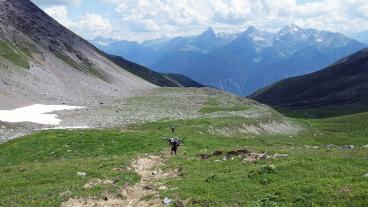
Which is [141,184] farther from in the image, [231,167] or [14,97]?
[14,97]

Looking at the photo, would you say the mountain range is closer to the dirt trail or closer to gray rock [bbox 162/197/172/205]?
the dirt trail

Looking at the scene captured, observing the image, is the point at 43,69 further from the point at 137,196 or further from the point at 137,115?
the point at 137,196

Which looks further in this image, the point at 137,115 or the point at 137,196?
the point at 137,115

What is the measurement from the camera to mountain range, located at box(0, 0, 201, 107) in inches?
4764

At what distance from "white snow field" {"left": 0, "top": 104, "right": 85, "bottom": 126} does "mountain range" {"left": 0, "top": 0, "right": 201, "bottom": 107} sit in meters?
5.53

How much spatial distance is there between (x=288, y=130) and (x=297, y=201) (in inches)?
3399

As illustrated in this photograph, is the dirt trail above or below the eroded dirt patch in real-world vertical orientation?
below

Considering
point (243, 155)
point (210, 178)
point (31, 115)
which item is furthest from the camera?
point (31, 115)

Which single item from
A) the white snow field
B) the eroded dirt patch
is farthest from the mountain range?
the eroded dirt patch

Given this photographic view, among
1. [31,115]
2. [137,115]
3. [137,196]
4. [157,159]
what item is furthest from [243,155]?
[137,115]

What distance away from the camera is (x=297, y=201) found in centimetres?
2342

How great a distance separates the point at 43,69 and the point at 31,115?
63.6 metres

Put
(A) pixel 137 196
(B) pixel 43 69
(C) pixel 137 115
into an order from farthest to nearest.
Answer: (B) pixel 43 69, (C) pixel 137 115, (A) pixel 137 196

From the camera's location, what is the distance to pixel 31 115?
8869 centimetres
